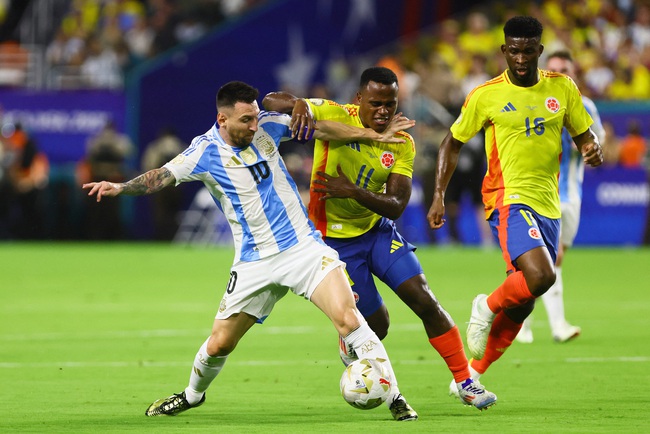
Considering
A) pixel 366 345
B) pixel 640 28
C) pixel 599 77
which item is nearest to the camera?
pixel 366 345

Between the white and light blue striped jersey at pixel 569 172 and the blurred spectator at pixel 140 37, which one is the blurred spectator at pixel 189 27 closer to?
the blurred spectator at pixel 140 37

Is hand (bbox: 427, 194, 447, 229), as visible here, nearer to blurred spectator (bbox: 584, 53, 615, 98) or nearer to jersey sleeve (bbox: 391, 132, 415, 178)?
jersey sleeve (bbox: 391, 132, 415, 178)

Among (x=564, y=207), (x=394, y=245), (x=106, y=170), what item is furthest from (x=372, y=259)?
(x=106, y=170)

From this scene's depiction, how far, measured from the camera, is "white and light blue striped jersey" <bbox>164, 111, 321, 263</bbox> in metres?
7.48

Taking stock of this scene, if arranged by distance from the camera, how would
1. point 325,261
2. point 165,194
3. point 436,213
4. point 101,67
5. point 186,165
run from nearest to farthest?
point 325,261
point 186,165
point 436,213
point 165,194
point 101,67

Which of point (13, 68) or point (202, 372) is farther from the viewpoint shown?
point (13, 68)

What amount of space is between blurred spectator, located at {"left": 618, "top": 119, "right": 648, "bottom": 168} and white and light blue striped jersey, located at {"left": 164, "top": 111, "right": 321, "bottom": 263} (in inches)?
656

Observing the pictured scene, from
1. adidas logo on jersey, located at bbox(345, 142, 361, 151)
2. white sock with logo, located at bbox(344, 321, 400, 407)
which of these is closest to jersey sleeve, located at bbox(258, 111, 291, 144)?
adidas logo on jersey, located at bbox(345, 142, 361, 151)

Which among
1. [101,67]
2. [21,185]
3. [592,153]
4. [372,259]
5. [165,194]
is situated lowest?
[21,185]

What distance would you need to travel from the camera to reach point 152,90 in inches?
1064

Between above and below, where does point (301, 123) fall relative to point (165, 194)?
above

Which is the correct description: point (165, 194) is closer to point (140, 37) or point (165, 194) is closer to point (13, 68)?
point (140, 37)

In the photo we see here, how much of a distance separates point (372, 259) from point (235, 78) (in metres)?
19.8

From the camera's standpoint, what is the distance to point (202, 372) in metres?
7.64
